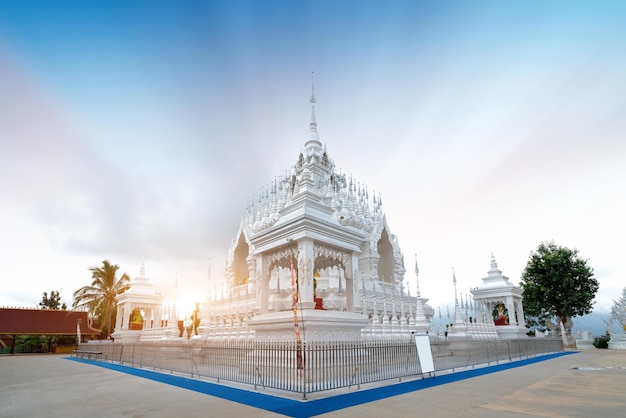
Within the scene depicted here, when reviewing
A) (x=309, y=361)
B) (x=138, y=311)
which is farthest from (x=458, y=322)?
(x=138, y=311)

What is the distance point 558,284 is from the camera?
2936 cm

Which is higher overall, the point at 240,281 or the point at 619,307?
the point at 240,281

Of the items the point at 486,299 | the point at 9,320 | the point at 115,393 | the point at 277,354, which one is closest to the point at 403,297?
the point at 486,299

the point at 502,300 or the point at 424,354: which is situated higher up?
the point at 502,300

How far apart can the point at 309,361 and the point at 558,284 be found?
29497 millimetres

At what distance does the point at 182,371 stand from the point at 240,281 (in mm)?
14628

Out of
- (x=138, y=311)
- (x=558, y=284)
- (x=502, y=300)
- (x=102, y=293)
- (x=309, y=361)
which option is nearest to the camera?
(x=309, y=361)

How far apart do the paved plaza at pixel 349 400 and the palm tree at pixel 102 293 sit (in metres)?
26.9

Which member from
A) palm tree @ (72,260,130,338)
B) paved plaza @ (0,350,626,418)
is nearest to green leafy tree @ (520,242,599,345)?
paved plaza @ (0,350,626,418)

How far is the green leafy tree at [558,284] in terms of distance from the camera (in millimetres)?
28562

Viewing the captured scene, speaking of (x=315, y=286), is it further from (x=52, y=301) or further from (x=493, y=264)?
(x=52, y=301)

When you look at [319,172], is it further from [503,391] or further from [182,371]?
[503,391]

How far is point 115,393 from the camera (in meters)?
8.28

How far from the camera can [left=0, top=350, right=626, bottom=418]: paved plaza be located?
5.97 metres
